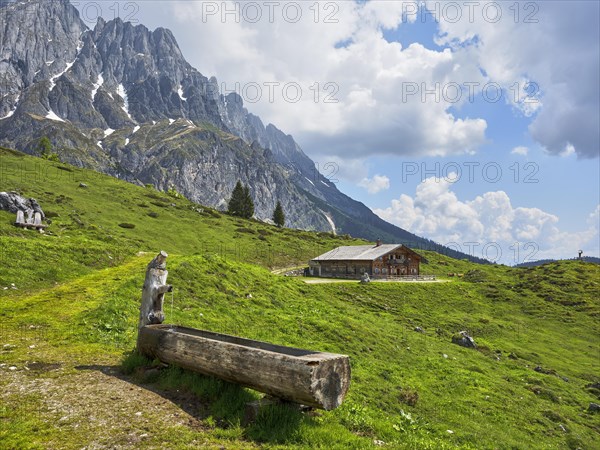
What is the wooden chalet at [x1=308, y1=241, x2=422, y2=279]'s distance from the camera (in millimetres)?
87562

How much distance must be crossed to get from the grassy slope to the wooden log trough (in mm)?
594

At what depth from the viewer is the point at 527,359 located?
4166cm

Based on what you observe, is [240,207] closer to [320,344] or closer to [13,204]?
[13,204]

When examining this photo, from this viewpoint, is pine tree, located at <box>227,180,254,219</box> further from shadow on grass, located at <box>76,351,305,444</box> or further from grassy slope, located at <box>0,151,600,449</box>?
shadow on grass, located at <box>76,351,305,444</box>

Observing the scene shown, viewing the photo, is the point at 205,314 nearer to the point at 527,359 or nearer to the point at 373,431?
the point at 373,431

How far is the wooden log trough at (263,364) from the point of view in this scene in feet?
29.7

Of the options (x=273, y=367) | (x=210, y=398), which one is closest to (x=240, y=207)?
(x=210, y=398)

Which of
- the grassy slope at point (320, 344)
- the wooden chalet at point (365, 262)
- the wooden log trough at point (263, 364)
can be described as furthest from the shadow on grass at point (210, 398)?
the wooden chalet at point (365, 262)

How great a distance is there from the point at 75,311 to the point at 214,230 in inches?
2948

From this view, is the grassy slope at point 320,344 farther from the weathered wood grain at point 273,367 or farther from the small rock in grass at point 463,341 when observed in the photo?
the small rock in grass at point 463,341

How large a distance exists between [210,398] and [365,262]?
257 feet

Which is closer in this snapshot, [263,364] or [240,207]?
[263,364]

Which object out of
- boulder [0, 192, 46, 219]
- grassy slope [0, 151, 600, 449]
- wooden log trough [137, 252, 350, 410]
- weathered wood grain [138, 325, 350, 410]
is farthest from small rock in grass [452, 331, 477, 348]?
boulder [0, 192, 46, 219]

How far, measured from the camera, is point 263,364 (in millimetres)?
9781
